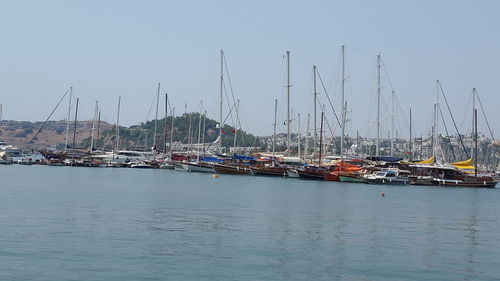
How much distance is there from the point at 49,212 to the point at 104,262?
14.5m

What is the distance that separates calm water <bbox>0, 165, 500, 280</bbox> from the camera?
857 inches

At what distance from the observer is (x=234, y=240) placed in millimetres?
27531

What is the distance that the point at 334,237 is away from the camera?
98.1 ft

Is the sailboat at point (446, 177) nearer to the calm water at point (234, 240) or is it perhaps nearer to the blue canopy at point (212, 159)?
the blue canopy at point (212, 159)

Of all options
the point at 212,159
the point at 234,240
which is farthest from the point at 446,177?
the point at 234,240

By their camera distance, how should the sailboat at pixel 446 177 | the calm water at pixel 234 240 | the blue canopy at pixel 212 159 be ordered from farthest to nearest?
the blue canopy at pixel 212 159, the sailboat at pixel 446 177, the calm water at pixel 234 240

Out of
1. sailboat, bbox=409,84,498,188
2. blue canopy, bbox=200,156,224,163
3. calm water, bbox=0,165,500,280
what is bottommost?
calm water, bbox=0,165,500,280

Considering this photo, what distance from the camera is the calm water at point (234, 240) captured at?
71.4ft

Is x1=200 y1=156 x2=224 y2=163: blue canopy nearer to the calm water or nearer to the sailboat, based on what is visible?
the sailboat

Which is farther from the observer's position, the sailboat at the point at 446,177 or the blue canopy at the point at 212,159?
the blue canopy at the point at 212,159

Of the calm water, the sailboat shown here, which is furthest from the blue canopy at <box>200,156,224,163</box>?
the calm water

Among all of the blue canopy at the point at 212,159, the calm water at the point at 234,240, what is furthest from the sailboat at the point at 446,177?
the calm water at the point at 234,240

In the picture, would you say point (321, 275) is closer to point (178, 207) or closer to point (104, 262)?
point (104, 262)

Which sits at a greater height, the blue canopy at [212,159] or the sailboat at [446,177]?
the blue canopy at [212,159]
